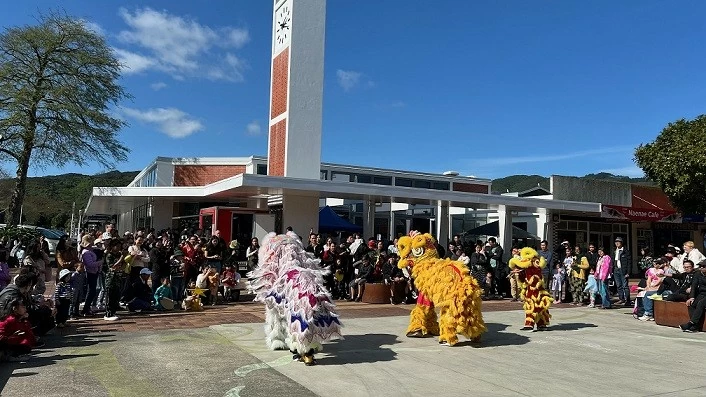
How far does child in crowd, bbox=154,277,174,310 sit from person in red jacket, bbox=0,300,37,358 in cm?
422

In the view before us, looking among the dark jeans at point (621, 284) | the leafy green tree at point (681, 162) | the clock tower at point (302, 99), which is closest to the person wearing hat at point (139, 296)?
the clock tower at point (302, 99)

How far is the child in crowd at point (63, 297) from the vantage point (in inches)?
370

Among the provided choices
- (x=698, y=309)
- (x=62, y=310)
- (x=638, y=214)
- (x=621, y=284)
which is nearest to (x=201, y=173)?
(x=62, y=310)

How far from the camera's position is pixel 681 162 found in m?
21.1

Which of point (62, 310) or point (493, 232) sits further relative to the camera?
point (493, 232)

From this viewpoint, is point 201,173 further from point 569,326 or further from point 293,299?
point 293,299

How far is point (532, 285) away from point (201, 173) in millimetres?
24901

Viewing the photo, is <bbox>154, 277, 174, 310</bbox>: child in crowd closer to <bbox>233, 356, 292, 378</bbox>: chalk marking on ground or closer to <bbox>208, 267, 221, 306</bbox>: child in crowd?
<bbox>208, 267, 221, 306</bbox>: child in crowd

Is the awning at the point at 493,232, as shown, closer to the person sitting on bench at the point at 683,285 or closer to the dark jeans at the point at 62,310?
the person sitting on bench at the point at 683,285

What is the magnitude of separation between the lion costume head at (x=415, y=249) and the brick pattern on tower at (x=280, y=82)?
32.2 feet

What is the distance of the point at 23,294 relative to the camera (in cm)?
753

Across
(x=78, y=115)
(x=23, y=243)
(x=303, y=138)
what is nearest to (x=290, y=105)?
(x=303, y=138)

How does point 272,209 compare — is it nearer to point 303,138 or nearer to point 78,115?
point 303,138

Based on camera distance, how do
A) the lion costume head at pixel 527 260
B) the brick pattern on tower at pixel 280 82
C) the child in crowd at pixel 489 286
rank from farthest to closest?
the brick pattern on tower at pixel 280 82 → the child in crowd at pixel 489 286 → the lion costume head at pixel 527 260
